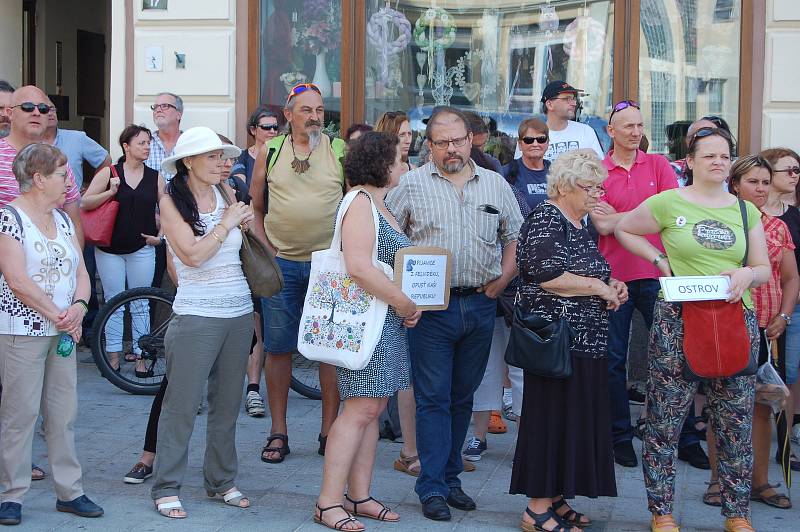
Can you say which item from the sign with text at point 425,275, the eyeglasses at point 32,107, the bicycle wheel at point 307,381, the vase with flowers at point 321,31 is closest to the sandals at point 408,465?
the sign with text at point 425,275

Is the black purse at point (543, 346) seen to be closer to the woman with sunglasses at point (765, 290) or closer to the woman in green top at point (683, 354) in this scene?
the woman in green top at point (683, 354)

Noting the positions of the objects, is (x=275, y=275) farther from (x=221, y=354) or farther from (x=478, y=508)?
(x=478, y=508)

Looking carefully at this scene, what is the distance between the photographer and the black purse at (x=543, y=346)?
505 cm

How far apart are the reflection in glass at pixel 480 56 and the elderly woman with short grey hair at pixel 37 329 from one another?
451 centimetres

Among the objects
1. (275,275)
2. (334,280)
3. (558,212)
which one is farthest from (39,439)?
(558,212)

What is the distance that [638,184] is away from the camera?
6516mm

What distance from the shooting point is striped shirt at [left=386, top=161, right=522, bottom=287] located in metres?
5.46

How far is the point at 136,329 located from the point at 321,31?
305cm

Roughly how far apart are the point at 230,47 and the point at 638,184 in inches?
163

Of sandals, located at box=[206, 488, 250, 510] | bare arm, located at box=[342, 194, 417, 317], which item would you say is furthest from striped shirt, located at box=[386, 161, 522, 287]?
sandals, located at box=[206, 488, 250, 510]

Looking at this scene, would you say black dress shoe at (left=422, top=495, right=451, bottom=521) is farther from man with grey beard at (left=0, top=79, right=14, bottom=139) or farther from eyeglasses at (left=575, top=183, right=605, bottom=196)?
man with grey beard at (left=0, top=79, right=14, bottom=139)

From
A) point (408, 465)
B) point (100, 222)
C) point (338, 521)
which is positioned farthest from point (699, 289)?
point (100, 222)

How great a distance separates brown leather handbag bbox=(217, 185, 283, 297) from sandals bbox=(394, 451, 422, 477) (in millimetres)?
1319

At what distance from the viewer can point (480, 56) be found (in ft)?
31.3
